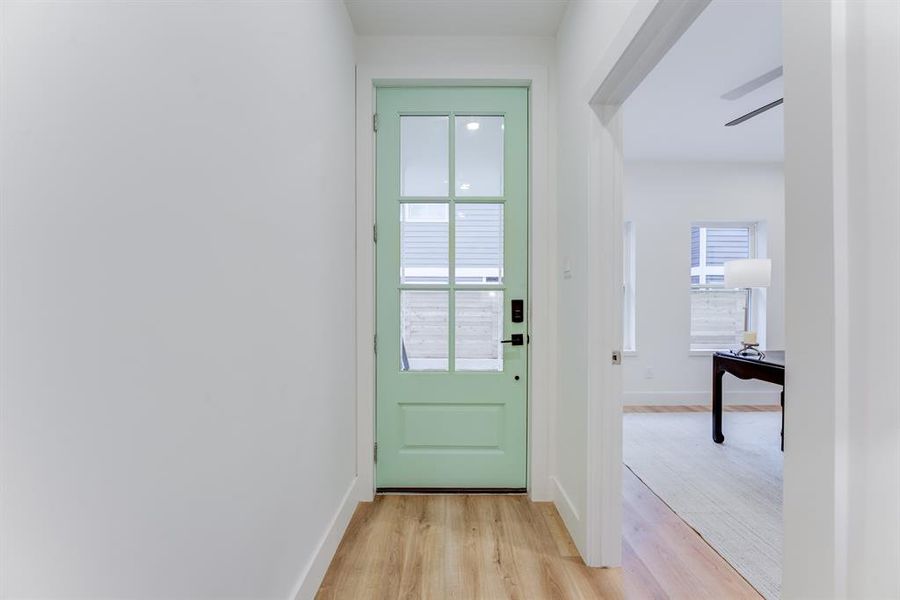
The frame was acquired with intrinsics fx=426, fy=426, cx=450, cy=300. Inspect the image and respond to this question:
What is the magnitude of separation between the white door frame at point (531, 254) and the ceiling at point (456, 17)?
187 mm

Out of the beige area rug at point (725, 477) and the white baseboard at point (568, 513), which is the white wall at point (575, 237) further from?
the beige area rug at point (725, 477)

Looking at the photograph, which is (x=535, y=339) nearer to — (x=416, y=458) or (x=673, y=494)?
(x=416, y=458)

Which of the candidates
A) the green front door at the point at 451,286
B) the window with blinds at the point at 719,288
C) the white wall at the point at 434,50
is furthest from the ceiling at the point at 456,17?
the window with blinds at the point at 719,288

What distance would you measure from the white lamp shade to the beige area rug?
1.31 meters

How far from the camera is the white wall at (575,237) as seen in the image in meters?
1.81

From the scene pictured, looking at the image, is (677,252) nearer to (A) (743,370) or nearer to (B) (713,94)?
(A) (743,370)

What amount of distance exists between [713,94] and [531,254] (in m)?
2.08

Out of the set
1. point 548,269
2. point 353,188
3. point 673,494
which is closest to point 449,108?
point 353,188

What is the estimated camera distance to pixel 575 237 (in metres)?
2.00

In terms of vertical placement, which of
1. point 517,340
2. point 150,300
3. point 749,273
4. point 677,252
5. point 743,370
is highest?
point 677,252

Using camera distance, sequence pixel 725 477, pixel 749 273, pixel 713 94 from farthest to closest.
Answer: pixel 749 273 < pixel 713 94 < pixel 725 477

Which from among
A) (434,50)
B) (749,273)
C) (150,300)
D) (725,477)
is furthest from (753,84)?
(150,300)

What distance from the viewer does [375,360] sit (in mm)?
2432

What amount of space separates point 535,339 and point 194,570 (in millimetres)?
1840
